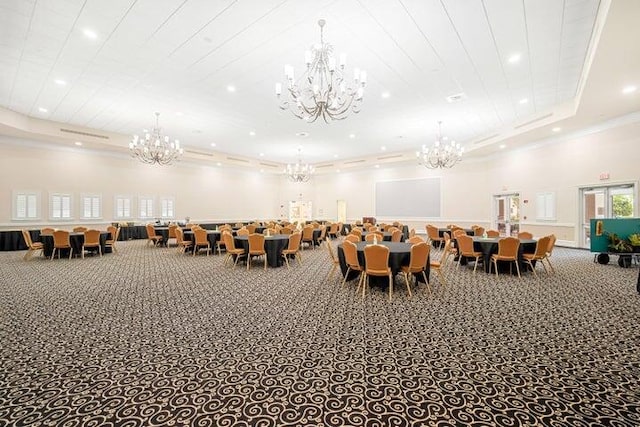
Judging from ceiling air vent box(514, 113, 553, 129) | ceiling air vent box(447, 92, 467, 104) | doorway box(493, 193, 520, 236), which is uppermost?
ceiling air vent box(447, 92, 467, 104)

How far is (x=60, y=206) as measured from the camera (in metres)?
11.7

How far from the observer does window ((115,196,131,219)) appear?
13312 millimetres

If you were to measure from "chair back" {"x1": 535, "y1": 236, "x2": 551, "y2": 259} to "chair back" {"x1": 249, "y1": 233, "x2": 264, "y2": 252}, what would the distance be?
247 inches

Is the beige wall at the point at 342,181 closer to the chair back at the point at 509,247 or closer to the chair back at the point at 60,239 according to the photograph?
the chair back at the point at 60,239

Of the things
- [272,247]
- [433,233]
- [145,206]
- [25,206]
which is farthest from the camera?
[145,206]

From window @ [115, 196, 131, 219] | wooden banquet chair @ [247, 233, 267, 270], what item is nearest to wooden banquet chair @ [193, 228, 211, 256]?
wooden banquet chair @ [247, 233, 267, 270]

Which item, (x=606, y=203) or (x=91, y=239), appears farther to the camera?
(x=606, y=203)

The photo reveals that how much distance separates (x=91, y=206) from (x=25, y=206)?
6.65 feet

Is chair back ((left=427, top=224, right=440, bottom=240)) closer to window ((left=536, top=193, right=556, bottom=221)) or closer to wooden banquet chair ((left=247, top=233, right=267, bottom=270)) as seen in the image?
window ((left=536, top=193, right=556, bottom=221))

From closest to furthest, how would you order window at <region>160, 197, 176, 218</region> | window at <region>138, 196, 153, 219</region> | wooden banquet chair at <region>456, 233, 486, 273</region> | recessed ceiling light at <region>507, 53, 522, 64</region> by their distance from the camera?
1. recessed ceiling light at <region>507, 53, 522, 64</region>
2. wooden banquet chair at <region>456, 233, 486, 273</region>
3. window at <region>138, 196, 153, 219</region>
4. window at <region>160, 197, 176, 218</region>

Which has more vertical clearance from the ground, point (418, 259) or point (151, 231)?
point (151, 231)

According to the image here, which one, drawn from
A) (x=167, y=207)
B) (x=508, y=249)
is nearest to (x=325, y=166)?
(x=167, y=207)

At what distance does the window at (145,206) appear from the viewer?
555 inches

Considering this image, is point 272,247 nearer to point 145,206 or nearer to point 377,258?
point 377,258
